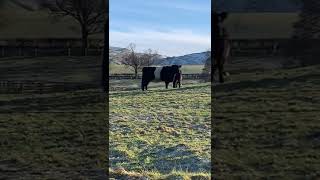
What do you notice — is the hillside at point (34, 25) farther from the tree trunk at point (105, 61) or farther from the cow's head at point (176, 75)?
the cow's head at point (176, 75)

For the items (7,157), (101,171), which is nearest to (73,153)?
(101,171)

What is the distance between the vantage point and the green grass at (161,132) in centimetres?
519

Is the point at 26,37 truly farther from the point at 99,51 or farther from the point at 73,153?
the point at 73,153

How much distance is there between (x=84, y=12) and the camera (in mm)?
3822

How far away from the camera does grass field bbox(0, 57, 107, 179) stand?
3.83 meters

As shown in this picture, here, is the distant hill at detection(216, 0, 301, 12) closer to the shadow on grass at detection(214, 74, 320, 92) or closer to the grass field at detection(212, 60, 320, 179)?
the grass field at detection(212, 60, 320, 179)

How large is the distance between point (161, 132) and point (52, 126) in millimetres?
2985

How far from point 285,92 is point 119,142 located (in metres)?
3.06

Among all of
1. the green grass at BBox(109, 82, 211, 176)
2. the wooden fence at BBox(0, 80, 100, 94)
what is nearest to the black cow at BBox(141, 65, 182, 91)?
the green grass at BBox(109, 82, 211, 176)

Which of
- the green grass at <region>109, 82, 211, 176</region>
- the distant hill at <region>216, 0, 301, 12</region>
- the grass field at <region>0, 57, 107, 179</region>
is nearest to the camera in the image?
the distant hill at <region>216, 0, 301, 12</region>

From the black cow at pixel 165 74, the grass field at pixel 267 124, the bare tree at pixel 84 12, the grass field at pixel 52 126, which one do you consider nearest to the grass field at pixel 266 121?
the grass field at pixel 267 124

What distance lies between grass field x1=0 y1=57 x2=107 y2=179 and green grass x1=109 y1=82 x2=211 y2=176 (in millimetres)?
1124

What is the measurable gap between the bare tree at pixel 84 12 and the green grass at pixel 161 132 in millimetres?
1791

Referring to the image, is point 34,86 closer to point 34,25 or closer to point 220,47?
point 34,25
